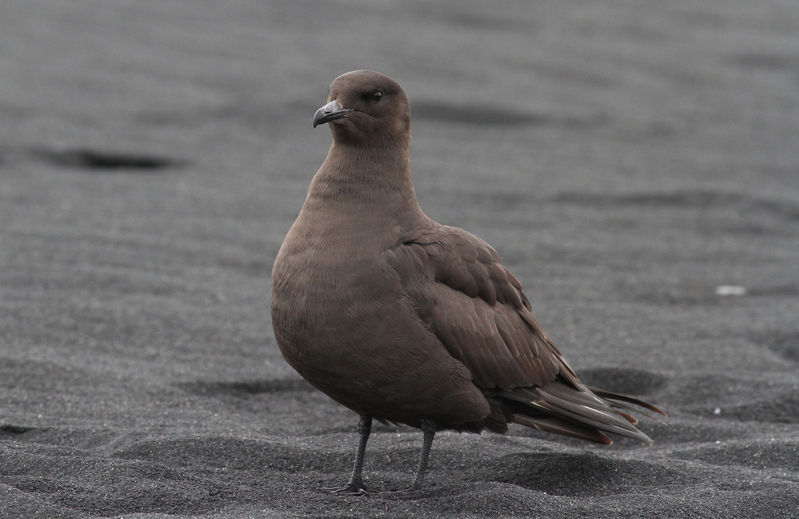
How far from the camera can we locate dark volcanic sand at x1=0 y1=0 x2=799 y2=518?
4.14m

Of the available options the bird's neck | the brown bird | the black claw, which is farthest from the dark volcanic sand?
the bird's neck

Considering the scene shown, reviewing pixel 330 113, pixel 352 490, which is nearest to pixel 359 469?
pixel 352 490

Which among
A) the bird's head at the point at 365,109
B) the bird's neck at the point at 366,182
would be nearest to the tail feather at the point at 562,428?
the bird's neck at the point at 366,182

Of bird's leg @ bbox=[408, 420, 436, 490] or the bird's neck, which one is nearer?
bird's leg @ bbox=[408, 420, 436, 490]

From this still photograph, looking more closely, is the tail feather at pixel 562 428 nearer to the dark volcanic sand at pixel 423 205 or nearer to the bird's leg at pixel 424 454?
the dark volcanic sand at pixel 423 205

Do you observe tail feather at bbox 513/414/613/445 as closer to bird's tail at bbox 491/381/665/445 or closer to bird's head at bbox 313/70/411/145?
bird's tail at bbox 491/381/665/445

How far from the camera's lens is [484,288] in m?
4.21

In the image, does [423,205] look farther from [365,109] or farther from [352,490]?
[352,490]

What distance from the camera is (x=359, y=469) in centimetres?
404

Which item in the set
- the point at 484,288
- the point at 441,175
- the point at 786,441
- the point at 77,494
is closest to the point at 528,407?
the point at 484,288

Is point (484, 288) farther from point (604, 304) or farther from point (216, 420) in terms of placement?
point (604, 304)

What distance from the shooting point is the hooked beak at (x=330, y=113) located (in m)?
4.14

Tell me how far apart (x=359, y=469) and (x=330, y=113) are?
1315 mm

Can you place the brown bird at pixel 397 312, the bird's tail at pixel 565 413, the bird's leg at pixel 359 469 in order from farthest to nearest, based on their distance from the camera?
the bird's tail at pixel 565 413 < the bird's leg at pixel 359 469 < the brown bird at pixel 397 312
